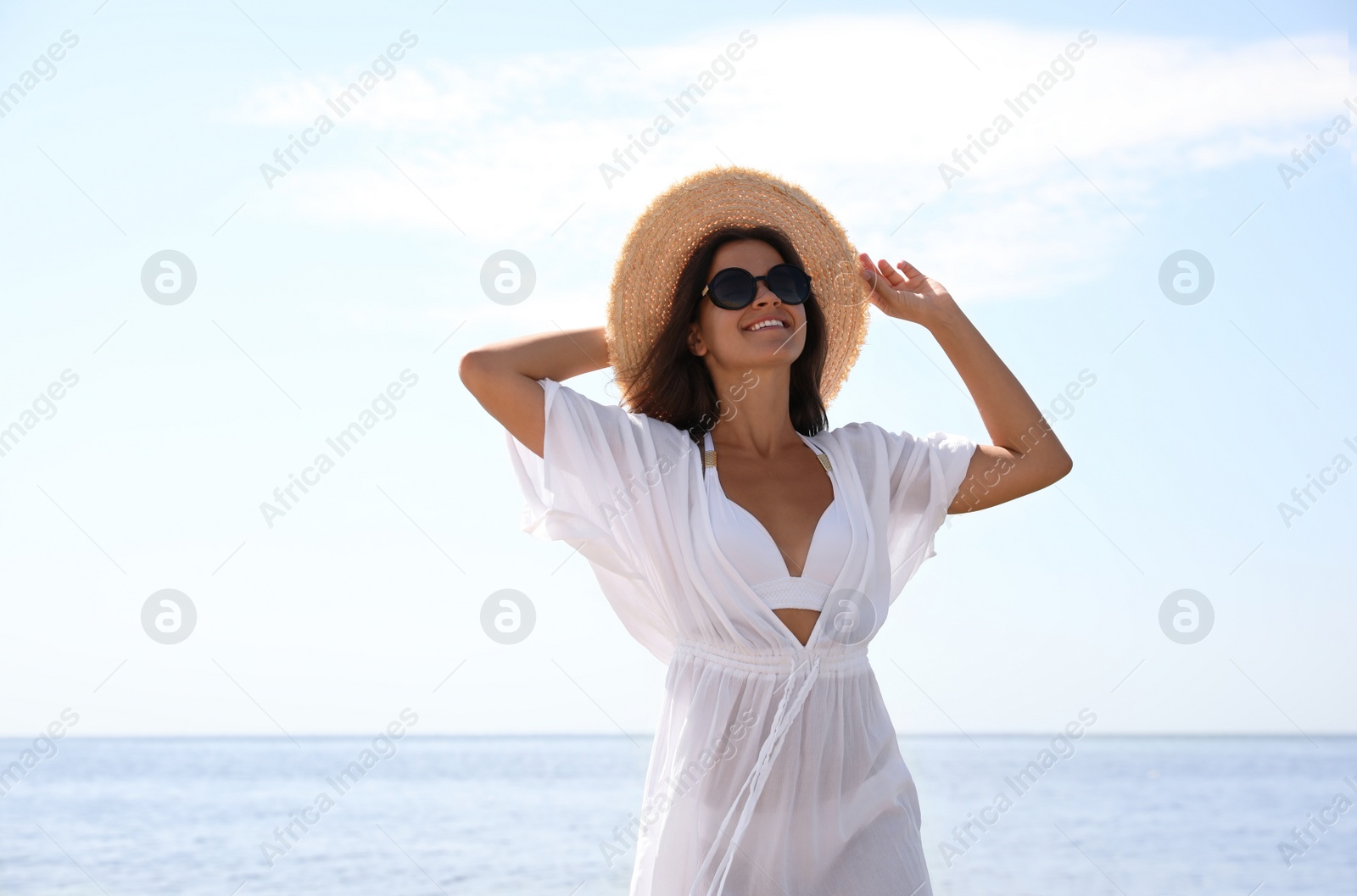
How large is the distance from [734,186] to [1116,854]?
12607mm

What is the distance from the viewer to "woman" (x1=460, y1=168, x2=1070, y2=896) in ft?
9.08

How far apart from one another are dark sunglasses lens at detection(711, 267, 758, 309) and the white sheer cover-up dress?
38 cm

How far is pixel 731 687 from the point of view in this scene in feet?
9.23

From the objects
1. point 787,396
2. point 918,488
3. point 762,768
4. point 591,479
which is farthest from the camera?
point 787,396

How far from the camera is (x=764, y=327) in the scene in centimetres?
→ 310

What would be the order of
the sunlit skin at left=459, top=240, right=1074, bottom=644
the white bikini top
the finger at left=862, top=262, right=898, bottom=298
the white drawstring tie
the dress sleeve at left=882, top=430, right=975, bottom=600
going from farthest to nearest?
the finger at left=862, top=262, right=898, bottom=298 < the dress sleeve at left=882, top=430, right=975, bottom=600 < the sunlit skin at left=459, top=240, right=1074, bottom=644 < the white bikini top < the white drawstring tie

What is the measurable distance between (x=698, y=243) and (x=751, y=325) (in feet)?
1.02

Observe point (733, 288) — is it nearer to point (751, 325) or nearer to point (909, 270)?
point (751, 325)

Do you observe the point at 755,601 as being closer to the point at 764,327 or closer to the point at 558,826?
the point at 764,327

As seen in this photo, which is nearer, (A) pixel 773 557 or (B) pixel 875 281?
(A) pixel 773 557

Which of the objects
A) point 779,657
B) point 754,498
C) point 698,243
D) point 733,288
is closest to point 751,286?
point 733,288

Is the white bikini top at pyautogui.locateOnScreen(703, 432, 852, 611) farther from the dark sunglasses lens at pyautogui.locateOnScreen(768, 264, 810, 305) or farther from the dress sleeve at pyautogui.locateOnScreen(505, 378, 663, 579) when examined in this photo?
the dark sunglasses lens at pyautogui.locateOnScreen(768, 264, 810, 305)

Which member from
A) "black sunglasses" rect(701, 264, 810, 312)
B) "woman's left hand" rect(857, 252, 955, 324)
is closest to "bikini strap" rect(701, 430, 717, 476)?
"black sunglasses" rect(701, 264, 810, 312)

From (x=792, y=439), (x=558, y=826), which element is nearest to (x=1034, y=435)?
(x=792, y=439)
